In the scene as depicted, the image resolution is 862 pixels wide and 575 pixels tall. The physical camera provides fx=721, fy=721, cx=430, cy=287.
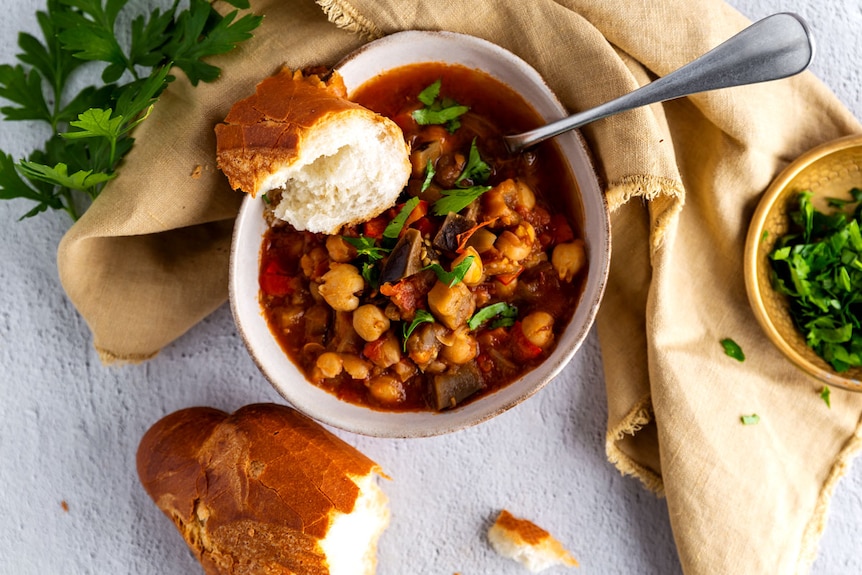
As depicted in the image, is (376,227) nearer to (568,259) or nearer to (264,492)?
(568,259)

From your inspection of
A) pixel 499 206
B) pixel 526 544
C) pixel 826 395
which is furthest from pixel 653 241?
pixel 526 544

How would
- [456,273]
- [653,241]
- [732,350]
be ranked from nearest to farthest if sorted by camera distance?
[456,273] < [653,241] < [732,350]

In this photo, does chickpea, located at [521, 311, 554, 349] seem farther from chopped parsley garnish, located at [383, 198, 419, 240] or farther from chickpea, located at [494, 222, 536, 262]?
chopped parsley garnish, located at [383, 198, 419, 240]

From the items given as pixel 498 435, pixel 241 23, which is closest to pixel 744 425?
pixel 498 435

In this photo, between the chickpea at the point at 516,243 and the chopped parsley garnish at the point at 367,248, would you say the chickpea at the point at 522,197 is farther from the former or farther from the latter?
the chopped parsley garnish at the point at 367,248

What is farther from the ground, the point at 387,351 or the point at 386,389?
the point at 387,351

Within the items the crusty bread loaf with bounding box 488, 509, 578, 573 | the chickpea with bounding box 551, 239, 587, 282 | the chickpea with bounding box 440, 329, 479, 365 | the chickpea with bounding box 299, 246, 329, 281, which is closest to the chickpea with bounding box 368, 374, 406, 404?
the chickpea with bounding box 440, 329, 479, 365

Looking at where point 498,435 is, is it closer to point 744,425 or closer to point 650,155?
point 744,425
